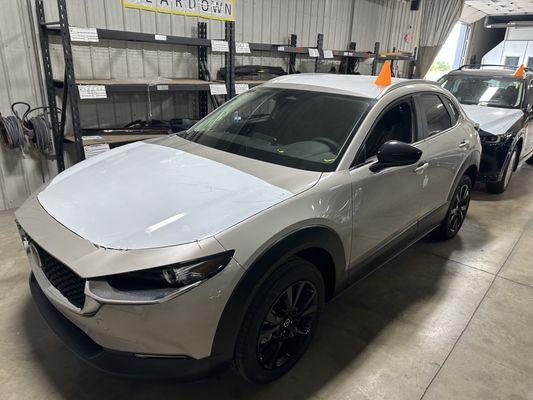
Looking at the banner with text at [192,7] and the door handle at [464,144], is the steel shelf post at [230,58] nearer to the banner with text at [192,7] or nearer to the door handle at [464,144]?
the banner with text at [192,7]

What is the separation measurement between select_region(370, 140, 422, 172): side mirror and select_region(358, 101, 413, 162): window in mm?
77

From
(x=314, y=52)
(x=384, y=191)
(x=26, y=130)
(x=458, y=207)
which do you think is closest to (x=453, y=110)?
(x=458, y=207)

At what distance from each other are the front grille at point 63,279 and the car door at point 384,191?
4.34 feet

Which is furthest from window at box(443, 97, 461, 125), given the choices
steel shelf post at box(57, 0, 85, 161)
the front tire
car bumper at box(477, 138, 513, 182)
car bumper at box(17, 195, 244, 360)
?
steel shelf post at box(57, 0, 85, 161)

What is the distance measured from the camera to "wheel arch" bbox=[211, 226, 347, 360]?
4.98 feet

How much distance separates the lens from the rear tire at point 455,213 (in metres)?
3.37

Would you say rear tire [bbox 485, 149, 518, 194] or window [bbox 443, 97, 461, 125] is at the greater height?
window [bbox 443, 97, 461, 125]

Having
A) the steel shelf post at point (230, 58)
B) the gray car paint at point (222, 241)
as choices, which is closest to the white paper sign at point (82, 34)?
the steel shelf post at point (230, 58)

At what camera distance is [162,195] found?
1749mm

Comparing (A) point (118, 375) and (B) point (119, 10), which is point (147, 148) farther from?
(B) point (119, 10)

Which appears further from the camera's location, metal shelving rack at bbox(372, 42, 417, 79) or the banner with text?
metal shelving rack at bbox(372, 42, 417, 79)

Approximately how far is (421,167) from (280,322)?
1.44 meters

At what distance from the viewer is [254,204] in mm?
1671

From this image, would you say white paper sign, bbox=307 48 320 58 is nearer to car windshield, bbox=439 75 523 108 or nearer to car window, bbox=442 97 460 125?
car windshield, bbox=439 75 523 108
